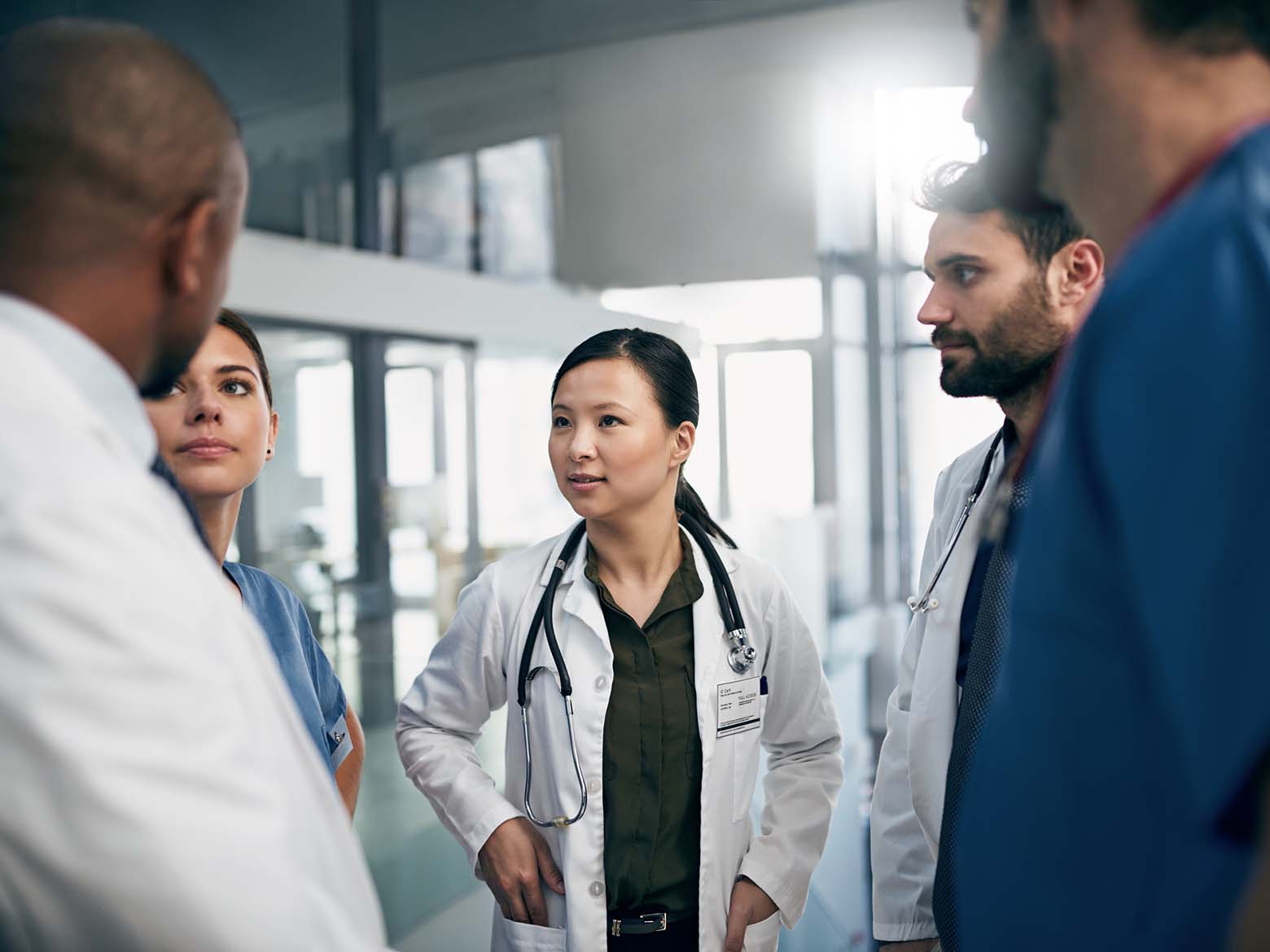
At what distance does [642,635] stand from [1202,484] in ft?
3.98

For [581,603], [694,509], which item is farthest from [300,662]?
[694,509]

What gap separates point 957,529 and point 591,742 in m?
0.71

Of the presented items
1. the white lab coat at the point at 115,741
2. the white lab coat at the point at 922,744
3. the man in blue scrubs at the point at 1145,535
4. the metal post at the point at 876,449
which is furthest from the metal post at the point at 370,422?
the metal post at the point at 876,449

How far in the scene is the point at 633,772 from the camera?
5.24ft

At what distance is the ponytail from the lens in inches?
74.5

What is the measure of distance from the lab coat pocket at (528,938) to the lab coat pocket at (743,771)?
0.34 m

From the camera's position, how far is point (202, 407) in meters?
1.46

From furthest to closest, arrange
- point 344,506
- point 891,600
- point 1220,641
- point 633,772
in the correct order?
1. point 891,600
2. point 344,506
3. point 633,772
4. point 1220,641

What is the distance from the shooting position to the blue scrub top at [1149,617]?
0.52 meters

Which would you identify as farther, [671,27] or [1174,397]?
[671,27]

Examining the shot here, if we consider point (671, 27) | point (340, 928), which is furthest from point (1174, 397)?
point (671, 27)

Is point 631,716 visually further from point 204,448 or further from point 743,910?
point 204,448

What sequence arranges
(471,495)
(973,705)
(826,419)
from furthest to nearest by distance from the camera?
(826,419) < (471,495) < (973,705)

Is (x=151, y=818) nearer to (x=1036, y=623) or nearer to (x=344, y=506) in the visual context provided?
(x=1036, y=623)
